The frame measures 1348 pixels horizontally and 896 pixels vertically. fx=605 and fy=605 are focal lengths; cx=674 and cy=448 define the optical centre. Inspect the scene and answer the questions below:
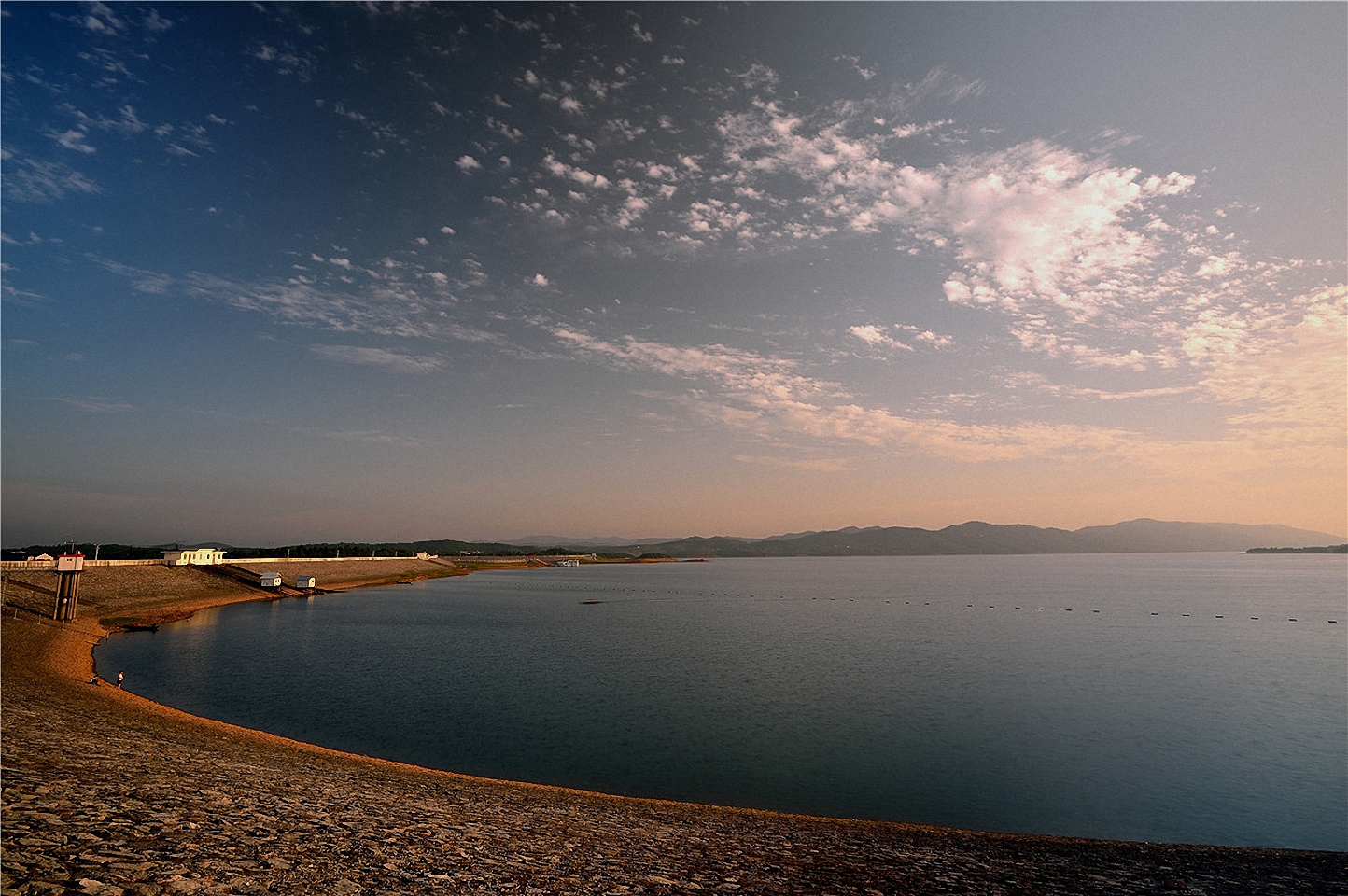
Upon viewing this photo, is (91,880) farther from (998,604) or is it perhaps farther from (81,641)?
(998,604)

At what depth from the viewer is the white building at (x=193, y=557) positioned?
118619mm

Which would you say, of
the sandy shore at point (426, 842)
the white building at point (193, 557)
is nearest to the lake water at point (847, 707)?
the sandy shore at point (426, 842)

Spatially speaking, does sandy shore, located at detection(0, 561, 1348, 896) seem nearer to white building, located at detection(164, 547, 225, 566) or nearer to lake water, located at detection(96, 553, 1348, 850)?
lake water, located at detection(96, 553, 1348, 850)

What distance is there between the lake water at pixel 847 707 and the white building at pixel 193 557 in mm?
39820

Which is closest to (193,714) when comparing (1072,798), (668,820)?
(668,820)

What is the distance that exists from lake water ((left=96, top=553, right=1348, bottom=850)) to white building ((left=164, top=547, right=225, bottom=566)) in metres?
39.8

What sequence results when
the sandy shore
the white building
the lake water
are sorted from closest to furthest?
the sandy shore → the lake water → the white building

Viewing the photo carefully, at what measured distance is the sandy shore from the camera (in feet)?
43.9

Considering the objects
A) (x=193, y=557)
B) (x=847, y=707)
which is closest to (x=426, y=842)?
(x=847, y=707)

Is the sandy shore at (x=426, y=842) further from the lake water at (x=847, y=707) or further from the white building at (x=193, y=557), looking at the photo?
the white building at (x=193, y=557)

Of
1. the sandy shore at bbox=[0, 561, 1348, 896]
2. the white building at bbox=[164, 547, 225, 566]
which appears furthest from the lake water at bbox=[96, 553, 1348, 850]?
the white building at bbox=[164, 547, 225, 566]

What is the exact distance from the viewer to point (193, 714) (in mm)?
37562

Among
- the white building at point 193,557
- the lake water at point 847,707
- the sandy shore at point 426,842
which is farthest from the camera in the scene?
the white building at point 193,557

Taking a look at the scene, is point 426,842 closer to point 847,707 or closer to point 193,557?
point 847,707
